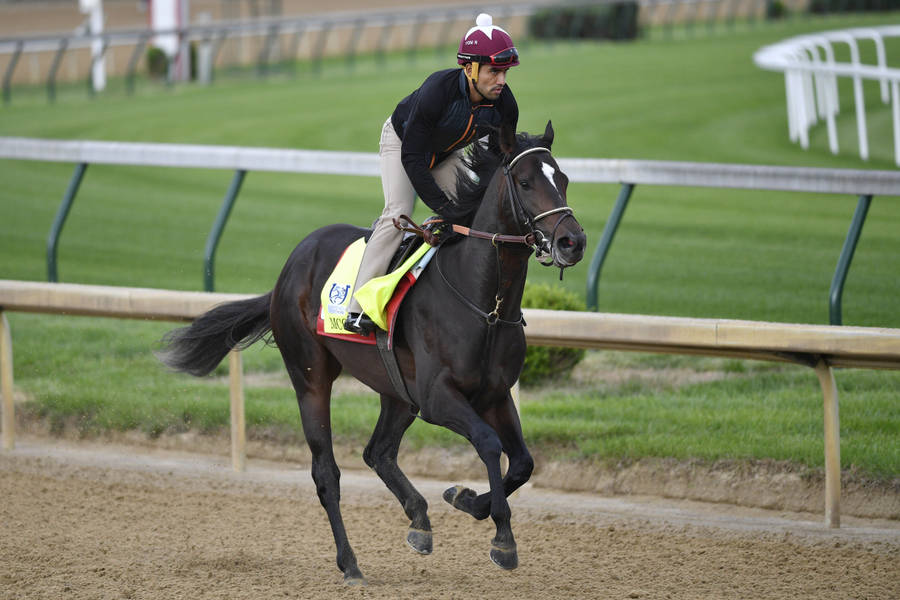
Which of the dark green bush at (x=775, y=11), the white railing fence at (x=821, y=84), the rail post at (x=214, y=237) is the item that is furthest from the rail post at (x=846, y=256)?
the dark green bush at (x=775, y=11)

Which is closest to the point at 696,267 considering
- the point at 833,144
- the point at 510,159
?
the point at 510,159

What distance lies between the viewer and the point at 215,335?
6.06 m

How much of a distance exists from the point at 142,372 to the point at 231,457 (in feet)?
3.95

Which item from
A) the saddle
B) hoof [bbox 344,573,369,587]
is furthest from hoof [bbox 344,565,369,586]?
the saddle

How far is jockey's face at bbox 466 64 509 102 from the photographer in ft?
15.8

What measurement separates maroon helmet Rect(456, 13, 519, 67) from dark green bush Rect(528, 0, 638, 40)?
2734 centimetres

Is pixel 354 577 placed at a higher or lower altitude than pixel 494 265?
lower

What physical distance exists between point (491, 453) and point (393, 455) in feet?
3.40

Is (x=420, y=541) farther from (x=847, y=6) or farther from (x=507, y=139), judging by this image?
(x=847, y=6)

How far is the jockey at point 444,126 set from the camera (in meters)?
4.80

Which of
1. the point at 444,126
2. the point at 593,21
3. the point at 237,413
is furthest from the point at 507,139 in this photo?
the point at 593,21

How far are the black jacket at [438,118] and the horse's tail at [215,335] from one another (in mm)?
1337

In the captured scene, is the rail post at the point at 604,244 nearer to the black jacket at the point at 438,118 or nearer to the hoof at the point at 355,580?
the black jacket at the point at 438,118

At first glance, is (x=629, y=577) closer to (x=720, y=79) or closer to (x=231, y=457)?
(x=231, y=457)
